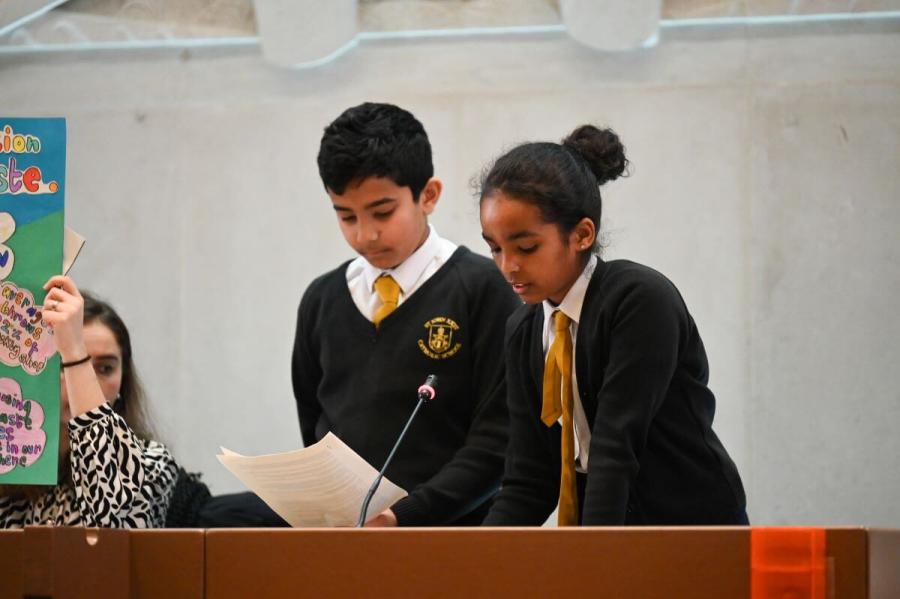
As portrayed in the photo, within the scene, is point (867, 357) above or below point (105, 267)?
below

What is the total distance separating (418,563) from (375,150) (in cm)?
119

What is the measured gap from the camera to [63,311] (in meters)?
1.84

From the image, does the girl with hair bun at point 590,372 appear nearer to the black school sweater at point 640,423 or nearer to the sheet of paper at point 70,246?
the black school sweater at point 640,423

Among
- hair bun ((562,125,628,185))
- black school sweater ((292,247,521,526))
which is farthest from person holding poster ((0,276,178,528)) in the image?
hair bun ((562,125,628,185))

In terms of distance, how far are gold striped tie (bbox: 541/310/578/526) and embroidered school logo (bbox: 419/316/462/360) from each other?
35 cm

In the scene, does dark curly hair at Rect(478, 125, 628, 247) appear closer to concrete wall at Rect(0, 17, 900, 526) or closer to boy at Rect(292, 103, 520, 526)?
boy at Rect(292, 103, 520, 526)

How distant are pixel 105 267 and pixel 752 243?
2.12 m

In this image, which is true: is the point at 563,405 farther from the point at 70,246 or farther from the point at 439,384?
the point at 70,246

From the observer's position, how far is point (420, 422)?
A: 2.22m

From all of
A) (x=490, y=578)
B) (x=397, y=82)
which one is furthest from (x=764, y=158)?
(x=490, y=578)

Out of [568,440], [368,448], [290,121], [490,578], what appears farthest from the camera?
[290,121]

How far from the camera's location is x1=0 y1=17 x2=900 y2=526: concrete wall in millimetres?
3617

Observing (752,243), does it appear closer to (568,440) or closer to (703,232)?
(703,232)

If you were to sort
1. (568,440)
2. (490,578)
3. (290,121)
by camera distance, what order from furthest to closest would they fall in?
(290,121) → (568,440) → (490,578)
